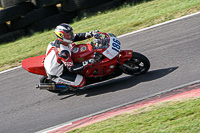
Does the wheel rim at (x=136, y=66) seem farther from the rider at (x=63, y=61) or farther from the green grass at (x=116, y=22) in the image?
the green grass at (x=116, y=22)

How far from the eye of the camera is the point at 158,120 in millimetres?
4969

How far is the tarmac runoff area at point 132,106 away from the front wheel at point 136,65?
3.25 feet

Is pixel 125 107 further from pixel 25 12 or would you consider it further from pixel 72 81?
pixel 25 12

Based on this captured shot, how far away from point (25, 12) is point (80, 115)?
24.8 ft

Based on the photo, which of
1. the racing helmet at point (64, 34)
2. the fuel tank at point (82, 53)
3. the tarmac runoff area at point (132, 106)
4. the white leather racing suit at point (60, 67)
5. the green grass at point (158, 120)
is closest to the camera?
the green grass at point (158, 120)

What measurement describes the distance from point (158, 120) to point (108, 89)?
8.41ft

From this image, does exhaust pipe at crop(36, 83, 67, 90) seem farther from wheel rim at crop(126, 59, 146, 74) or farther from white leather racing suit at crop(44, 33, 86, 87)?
wheel rim at crop(126, 59, 146, 74)

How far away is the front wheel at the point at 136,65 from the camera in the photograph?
6.85 metres

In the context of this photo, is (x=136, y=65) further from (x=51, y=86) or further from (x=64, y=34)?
(x=51, y=86)

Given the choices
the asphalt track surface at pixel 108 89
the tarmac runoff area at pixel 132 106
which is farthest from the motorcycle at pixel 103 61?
the tarmac runoff area at pixel 132 106

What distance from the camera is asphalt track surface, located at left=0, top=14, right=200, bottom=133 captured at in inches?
265

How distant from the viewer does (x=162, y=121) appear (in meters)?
4.88

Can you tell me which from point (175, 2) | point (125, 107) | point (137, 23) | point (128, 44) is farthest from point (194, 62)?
point (175, 2)

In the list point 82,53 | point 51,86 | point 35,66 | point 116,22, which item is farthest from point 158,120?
point 116,22
